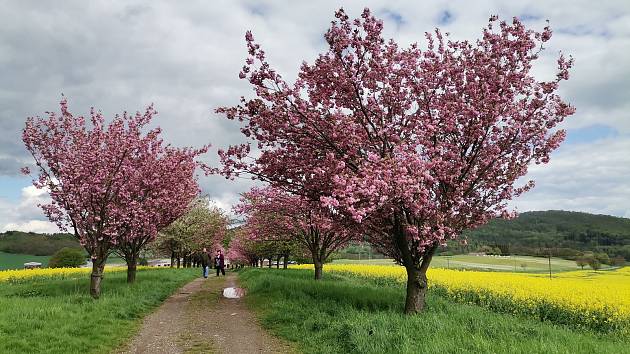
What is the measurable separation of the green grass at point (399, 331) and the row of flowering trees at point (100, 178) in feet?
25.1

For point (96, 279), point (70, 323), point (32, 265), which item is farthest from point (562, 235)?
point (70, 323)

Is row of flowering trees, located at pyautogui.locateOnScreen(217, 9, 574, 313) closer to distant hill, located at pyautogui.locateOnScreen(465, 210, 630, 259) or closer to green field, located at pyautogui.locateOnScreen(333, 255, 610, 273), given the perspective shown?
green field, located at pyautogui.locateOnScreen(333, 255, 610, 273)

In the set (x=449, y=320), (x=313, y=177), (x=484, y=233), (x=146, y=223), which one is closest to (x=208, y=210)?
(x=146, y=223)

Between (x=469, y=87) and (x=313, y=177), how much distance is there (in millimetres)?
5717

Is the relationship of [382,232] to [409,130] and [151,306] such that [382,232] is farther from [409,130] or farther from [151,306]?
[151,306]

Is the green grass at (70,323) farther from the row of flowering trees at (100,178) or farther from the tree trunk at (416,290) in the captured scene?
the tree trunk at (416,290)

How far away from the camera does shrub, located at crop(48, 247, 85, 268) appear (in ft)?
167

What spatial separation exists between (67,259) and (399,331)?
51.8m

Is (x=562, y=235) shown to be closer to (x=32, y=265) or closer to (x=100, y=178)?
(x=32, y=265)

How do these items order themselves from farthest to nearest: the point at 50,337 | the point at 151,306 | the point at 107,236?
Answer: the point at 107,236 → the point at 151,306 → the point at 50,337

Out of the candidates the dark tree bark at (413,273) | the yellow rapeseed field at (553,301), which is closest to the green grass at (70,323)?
the dark tree bark at (413,273)

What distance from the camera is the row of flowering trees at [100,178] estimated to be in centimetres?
1770

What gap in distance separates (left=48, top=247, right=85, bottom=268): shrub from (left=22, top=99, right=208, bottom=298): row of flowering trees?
35.4m

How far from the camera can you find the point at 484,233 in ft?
527
